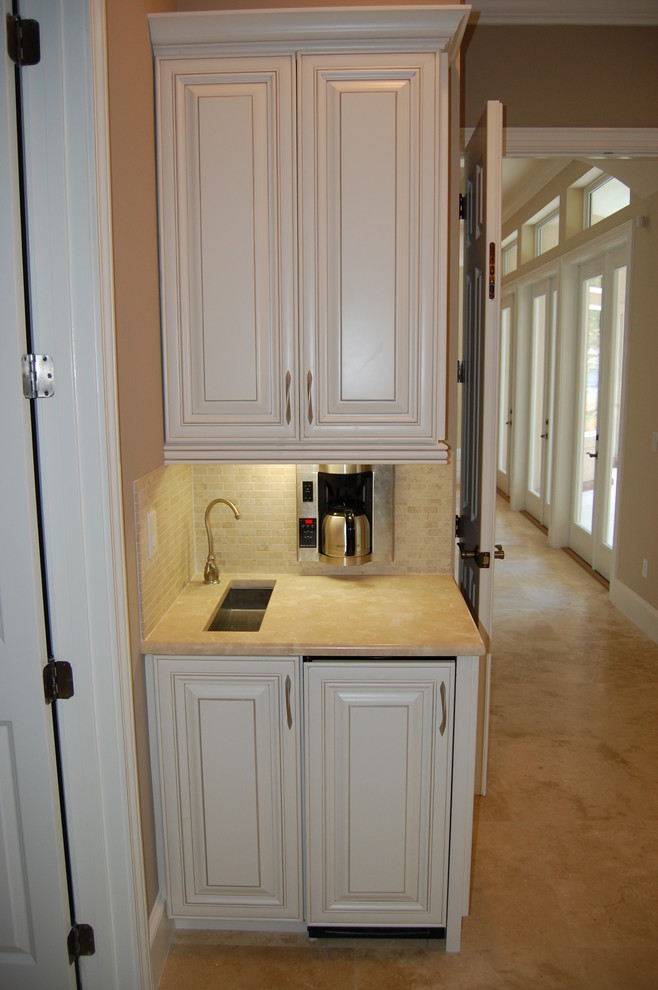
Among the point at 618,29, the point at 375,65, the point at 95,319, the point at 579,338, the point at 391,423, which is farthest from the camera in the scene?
the point at 579,338

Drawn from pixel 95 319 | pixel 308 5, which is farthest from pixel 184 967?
pixel 308 5

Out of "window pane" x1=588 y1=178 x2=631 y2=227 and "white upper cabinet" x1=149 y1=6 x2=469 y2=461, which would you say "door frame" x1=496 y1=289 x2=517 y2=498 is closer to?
"window pane" x1=588 y1=178 x2=631 y2=227

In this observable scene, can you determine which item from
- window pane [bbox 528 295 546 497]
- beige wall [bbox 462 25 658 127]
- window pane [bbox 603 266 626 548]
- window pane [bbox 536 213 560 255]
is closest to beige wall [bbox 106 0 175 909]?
beige wall [bbox 462 25 658 127]

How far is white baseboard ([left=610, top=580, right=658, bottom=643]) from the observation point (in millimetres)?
4141

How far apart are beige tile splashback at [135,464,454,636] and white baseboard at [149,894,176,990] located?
930 millimetres

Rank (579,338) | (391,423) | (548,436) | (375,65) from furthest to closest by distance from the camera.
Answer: (548,436) → (579,338) → (391,423) → (375,65)

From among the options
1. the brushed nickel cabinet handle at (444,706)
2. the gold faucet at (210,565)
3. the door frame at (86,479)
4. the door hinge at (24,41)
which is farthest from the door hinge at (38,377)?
the brushed nickel cabinet handle at (444,706)

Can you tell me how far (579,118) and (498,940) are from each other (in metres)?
2.95

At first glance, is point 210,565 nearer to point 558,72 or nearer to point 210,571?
point 210,571

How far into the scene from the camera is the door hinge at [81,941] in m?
1.74

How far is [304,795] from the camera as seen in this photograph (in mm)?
1929

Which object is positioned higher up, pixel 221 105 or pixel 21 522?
pixel 221 105

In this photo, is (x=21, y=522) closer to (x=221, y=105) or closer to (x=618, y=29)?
(x=221, y=105)

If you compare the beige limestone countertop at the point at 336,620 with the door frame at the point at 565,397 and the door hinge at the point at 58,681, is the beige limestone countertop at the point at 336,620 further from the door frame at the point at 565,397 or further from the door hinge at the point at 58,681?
the door frame at the point at 565,397
